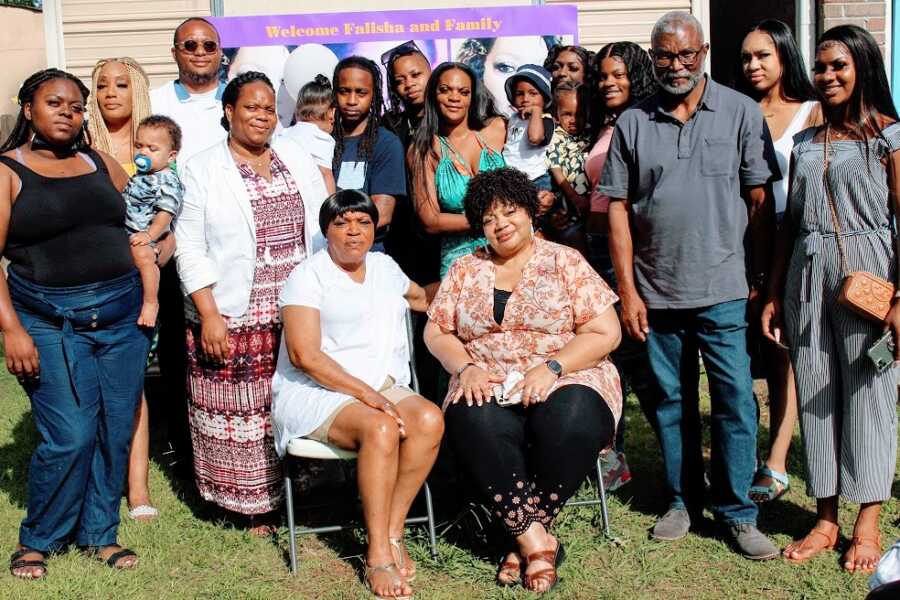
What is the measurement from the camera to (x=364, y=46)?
7152 mm

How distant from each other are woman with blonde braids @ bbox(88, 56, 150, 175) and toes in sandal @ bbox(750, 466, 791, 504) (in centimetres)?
342

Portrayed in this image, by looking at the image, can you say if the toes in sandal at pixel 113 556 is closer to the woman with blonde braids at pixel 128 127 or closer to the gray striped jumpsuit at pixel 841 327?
the woman with blonde braids at pixel 128 127

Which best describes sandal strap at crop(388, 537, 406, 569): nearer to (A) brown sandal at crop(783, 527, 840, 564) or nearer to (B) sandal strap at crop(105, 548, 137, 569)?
(B) sandal strap at crop(105, 548, 137, 569)

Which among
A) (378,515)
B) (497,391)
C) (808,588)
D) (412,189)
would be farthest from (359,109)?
(808,588)

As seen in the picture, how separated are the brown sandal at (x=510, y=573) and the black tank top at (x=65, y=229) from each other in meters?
2.04

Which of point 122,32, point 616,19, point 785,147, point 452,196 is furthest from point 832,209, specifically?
point 122,32

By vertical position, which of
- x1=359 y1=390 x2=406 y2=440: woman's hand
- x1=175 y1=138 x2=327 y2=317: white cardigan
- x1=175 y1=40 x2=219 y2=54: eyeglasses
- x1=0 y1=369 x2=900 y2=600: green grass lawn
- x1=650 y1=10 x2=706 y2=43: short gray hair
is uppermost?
x1=175 y1=40 x2=219 y2=54: eyeglasses

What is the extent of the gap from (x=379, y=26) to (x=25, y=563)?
4.53 m

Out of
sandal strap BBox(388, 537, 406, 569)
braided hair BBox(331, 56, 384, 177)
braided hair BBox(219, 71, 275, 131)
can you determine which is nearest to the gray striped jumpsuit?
sandal strap BBox(388, 537, 406, 569)

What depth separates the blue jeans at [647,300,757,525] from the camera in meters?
4.14

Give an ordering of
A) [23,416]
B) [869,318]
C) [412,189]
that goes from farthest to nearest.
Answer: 1. [23,416]
2. [412,189]
3. [869,318]

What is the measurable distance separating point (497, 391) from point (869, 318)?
1.50 m

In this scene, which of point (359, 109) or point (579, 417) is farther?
point (359, 109)

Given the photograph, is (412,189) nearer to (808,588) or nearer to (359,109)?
(359,109)
